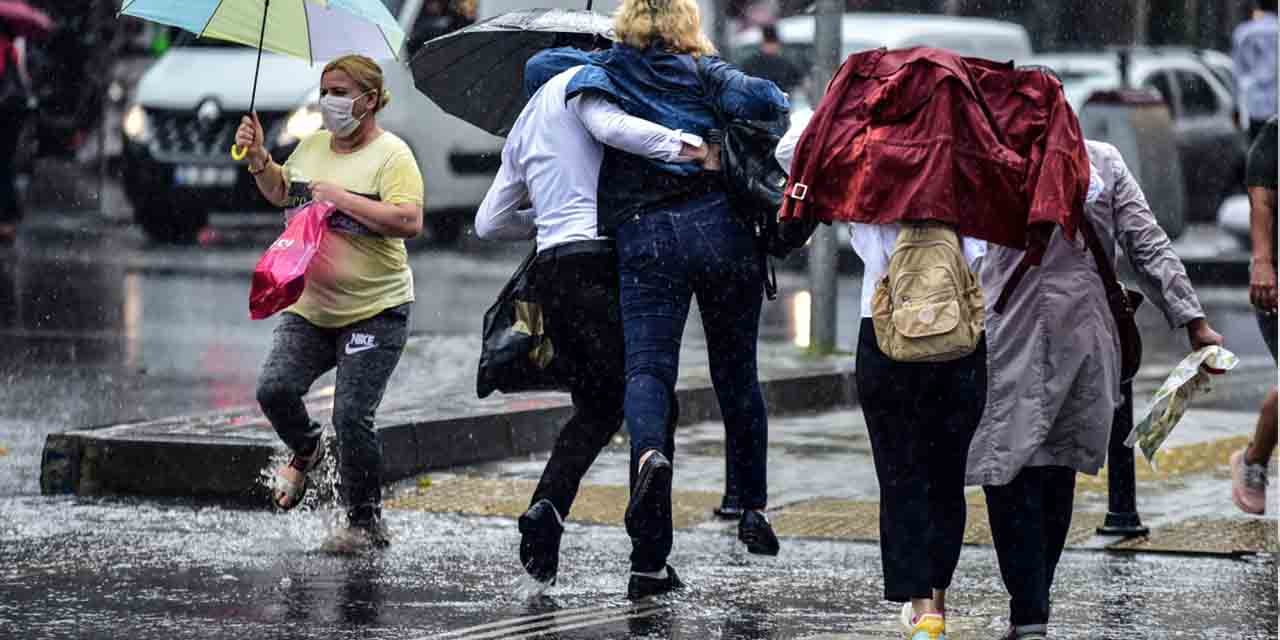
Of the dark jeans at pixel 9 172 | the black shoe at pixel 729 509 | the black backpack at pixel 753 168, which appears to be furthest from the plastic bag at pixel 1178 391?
the dark jeans at pixel 9 172

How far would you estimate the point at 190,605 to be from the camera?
23.3ft

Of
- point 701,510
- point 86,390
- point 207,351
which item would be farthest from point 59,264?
point 701,510

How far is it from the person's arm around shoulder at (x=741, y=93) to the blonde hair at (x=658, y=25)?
86 mm

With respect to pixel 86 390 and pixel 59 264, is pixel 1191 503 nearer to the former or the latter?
pixel 86 390

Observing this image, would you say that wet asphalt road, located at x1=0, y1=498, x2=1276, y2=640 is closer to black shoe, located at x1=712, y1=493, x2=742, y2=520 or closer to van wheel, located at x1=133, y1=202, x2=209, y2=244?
black shoe, located at x1=712, y1=493, x2=742, y2=520

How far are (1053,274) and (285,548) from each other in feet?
9.41

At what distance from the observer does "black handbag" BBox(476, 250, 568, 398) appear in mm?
7648

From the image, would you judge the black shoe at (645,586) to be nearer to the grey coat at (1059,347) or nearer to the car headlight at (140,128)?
the grey coat at (1059,347)

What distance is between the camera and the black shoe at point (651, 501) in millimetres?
7141

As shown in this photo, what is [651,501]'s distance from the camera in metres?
7.20

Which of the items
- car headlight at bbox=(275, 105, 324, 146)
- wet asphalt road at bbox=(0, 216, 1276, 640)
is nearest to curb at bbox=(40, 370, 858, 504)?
wet asphalt road at bbox=(0, 216, 1276, 640)

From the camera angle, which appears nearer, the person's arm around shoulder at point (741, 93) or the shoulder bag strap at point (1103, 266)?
the shoulder bag strap at point (1103, 266)

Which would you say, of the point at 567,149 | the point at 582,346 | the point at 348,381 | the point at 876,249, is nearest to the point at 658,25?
the point at 567,149

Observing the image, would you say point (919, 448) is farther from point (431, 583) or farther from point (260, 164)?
point (260, 164)
